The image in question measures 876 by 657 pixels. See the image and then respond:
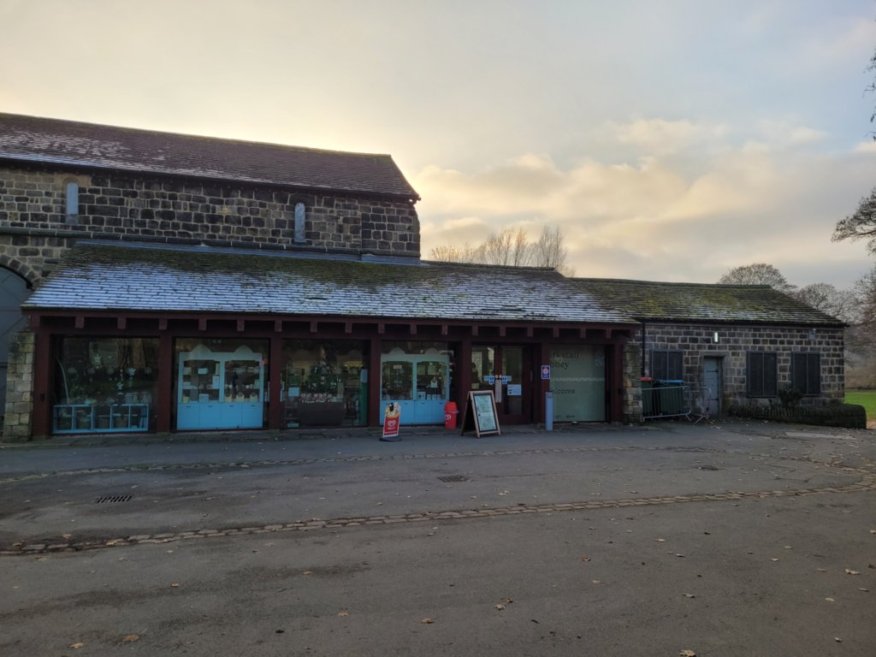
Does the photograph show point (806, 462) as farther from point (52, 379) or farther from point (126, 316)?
point (52, 379)

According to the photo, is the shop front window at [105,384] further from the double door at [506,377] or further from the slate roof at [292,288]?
the double door at [506,377]

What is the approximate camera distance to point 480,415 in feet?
48.8

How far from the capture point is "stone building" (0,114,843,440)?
47.1 ft

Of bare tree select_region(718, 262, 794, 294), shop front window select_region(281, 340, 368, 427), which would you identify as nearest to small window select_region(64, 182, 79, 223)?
shop front window select_region(281, 340, 368, 427)

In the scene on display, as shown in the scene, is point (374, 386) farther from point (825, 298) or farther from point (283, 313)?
point (825, 298)

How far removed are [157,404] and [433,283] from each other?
8.50 metres

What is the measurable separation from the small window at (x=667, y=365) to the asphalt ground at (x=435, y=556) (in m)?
8.84

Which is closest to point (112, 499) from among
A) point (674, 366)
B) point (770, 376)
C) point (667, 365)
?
point (667, 365)

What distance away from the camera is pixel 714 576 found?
5207 mm

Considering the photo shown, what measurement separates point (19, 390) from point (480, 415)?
35.5ft

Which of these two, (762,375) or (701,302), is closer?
(762,375)

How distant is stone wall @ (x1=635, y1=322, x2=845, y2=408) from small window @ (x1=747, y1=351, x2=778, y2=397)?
0.59ft

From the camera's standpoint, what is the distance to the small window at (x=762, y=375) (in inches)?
822

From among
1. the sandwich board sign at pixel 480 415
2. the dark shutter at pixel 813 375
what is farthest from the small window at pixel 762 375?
the sandwich board sign at pixel 480 415
